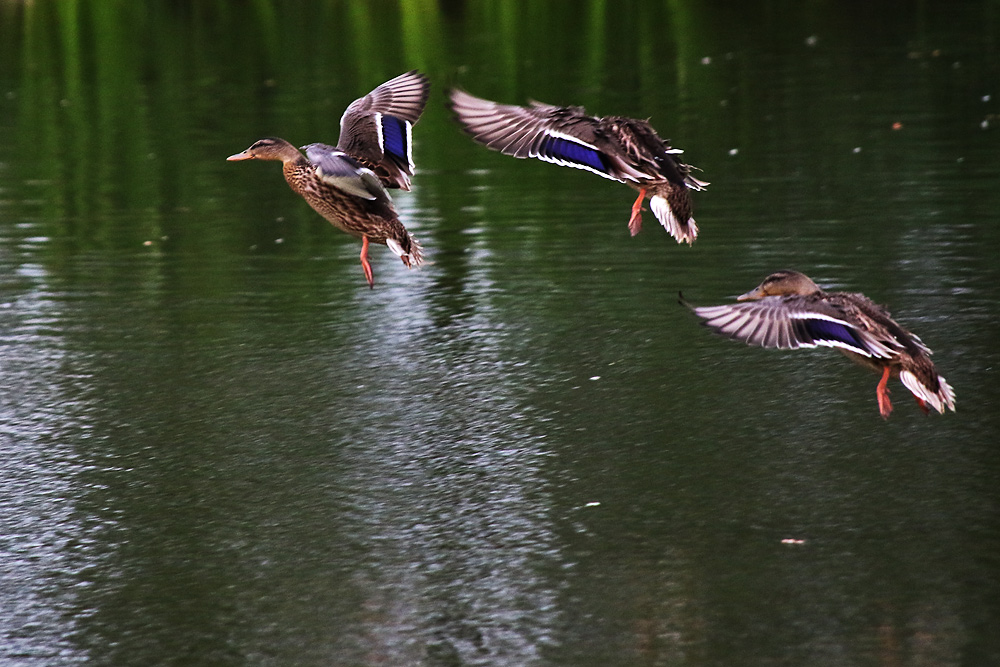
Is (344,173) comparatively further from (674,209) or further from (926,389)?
(926,389)

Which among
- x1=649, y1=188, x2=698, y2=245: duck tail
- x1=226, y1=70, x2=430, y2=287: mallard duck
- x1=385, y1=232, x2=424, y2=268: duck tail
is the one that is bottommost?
x1=385, y1=232, x2=424, y2=268: duck tail

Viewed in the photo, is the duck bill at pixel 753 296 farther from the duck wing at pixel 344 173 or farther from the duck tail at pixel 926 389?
the duck wing at pixel 344 173

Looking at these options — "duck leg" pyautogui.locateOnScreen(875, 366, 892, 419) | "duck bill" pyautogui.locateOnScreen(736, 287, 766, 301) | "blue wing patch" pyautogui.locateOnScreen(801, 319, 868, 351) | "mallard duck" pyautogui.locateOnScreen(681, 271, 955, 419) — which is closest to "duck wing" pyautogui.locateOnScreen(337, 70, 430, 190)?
"duck bill" pyautogui.locateOnScreen(736, 287, 766, 301)

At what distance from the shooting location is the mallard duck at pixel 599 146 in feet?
21.8

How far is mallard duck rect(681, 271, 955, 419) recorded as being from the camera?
5.65 metres

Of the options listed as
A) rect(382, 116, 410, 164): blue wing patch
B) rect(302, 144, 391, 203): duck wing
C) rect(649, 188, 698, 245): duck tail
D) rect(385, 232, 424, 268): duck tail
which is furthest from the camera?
rect(382, 116, 410, 164): blue wing patch

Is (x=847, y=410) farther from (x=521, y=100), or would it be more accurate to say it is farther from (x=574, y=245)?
(x=521, y=100)

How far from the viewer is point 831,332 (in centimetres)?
575

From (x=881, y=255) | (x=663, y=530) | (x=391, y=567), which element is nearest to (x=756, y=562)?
(x=663, y=530)

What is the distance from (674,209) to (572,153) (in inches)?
20.5

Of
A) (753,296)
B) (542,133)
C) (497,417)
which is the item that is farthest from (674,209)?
(497,417)

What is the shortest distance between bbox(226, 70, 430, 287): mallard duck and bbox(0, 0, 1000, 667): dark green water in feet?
2.58

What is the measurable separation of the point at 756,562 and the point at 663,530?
1.38 feet

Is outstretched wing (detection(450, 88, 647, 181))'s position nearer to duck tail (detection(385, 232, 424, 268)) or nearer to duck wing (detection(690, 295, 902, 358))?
duck tail (detection(385, 232, 424, 268))
